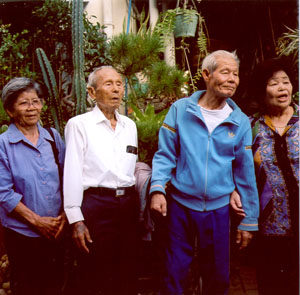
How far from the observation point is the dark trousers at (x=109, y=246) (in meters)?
2.23

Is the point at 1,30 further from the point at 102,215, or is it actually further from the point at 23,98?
the point at 102,215

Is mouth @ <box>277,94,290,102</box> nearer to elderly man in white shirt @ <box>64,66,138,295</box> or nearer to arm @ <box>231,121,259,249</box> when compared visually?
arm @ <box>231,121,259,249</box>

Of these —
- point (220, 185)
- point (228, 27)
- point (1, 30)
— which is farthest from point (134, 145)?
point (228, 27)

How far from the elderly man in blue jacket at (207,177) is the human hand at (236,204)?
0.03 meters

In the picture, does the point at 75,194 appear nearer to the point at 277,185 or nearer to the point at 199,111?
the point at 199,111

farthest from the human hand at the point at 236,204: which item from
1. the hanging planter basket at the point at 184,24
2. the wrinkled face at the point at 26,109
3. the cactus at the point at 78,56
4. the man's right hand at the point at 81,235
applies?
the hanging planter basket at the point at 184,24

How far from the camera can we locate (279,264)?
7.91 feet

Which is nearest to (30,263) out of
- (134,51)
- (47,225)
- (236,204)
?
(47,225)

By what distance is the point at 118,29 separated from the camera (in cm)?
502

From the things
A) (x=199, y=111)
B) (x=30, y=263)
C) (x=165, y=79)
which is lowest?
(x=30, y=263)

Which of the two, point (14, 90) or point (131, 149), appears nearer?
point (14, 90)

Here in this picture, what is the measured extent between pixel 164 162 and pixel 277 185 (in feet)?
2.73

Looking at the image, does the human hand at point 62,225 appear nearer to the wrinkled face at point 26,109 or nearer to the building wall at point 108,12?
the wrinkled face at point 26,109

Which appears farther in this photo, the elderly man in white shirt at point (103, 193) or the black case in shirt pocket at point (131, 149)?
the black case in shirt pocket at point (131, 149)
